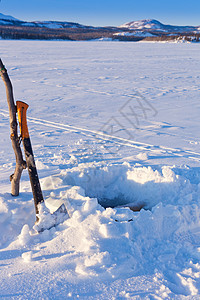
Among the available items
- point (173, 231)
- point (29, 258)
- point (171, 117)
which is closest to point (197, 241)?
point (173, 231)

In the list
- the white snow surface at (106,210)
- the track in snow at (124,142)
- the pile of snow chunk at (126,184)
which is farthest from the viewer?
the track in snow at (124,142)

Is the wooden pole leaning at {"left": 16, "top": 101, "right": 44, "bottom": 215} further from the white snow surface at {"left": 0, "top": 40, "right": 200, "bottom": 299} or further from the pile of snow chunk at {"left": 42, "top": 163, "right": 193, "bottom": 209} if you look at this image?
the pile of snow chunk at {"left": 42, "top": 163, "right": 193, "bottom": 209}

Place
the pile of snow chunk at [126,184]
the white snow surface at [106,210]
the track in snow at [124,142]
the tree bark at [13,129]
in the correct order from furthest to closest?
the track in snow at [124,142]
the pile of snow chunk at [126,184]
the tree bark at [13,129]
the white snow surface at [106,210]

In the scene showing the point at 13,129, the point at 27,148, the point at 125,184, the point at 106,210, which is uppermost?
the point at 13,129

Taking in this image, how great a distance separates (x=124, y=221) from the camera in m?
2.15

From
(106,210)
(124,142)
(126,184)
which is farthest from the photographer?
(124,142)

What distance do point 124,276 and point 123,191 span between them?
51.3 inches

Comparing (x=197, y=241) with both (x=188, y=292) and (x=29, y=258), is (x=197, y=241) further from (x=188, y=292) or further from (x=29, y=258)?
(x=29, y=258)

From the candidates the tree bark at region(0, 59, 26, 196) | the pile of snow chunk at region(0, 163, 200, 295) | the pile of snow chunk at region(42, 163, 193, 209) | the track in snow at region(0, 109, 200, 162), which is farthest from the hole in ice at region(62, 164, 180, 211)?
the track in snow at region(0, 109, 200, 162)

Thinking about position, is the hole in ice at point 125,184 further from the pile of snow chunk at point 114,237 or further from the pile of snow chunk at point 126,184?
the pile of snow chunk at point 114,237

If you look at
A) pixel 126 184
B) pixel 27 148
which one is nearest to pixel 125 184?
pixel 126 184

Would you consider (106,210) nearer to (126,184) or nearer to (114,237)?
(114,237)

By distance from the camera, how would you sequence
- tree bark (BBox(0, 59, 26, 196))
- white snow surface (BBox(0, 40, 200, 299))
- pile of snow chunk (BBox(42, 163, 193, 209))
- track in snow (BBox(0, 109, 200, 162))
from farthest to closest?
track in snow (BBox(0, 109, 200, 162)) < pile of snow chunk (BBox(42, 163, 193, 209)) < tree bark (BBox(0, 59, 26, 196)) < white snow surface (BBox(0, 40, 200, 299))

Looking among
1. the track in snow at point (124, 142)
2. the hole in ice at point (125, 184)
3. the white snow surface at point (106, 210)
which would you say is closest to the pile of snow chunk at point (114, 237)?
the white snow surface at point (106, 210)
